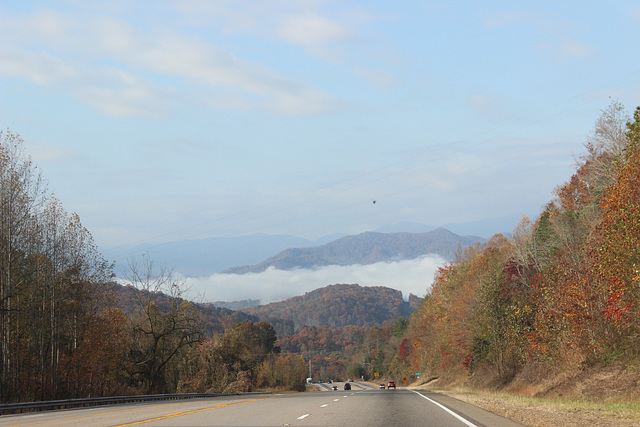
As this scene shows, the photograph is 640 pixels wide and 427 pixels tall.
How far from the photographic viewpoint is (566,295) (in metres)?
31.2

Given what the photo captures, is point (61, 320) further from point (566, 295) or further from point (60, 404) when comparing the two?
point (566, 295)

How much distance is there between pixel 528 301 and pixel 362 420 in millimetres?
35019

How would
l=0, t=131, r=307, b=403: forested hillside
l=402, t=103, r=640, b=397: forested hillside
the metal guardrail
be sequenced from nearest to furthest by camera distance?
1. l=402, t=103, r=640, b=397: forested hillside
2. the metal guardrail
3. l=0, t=131, r=307, b=403: forested hillside

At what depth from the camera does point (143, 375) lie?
198 ft

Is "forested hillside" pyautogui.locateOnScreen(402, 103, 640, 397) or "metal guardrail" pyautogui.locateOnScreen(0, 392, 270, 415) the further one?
"metal guardrail" pyautogui.locateOnScreen(0, 392, 270, 415)

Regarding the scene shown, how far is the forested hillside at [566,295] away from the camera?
70.7 feet

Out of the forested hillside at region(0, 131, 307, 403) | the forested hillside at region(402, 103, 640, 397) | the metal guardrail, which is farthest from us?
the forested hillside at region(0, 131, 307, 403)

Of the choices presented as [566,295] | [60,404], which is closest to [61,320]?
[60,404]

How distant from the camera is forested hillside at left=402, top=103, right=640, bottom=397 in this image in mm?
21562

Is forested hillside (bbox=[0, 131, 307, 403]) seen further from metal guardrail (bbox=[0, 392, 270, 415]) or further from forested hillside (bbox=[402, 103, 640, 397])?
forested hillside (bbox=[402, 103, 640, 397])

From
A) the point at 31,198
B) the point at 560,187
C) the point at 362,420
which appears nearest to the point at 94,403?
the point at 31,198

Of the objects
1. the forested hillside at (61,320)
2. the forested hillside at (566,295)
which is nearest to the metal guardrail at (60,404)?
the forested hillside at (61,320)

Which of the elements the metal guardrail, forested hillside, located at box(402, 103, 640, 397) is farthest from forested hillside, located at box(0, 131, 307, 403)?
forested hillside, located at box(402, 103, 640, 397)

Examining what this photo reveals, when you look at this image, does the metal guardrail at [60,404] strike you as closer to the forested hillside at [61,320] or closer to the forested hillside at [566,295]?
the forested hillside at [61,320]
